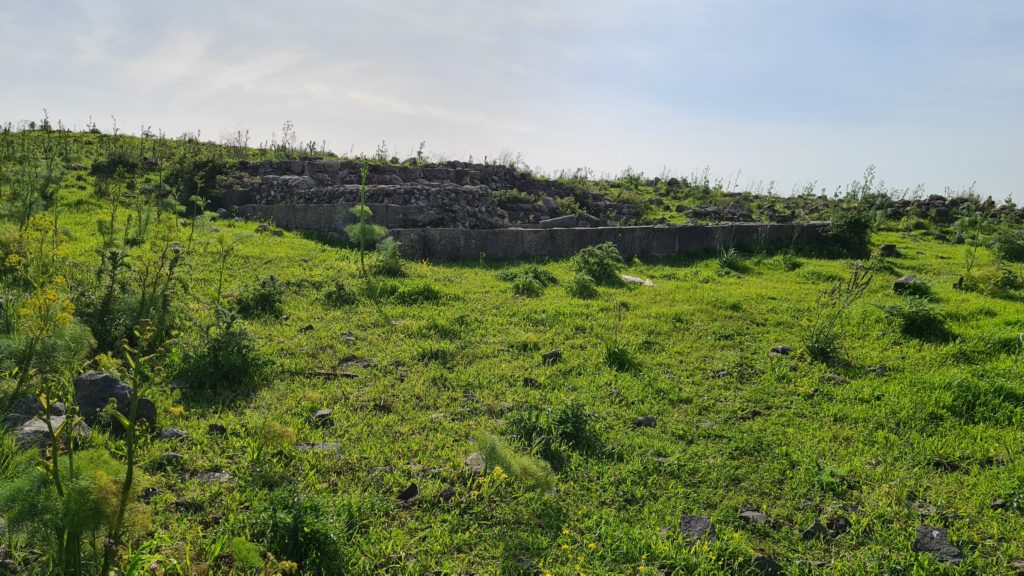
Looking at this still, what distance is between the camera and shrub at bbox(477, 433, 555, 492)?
143 inches

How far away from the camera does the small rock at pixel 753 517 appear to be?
11.6 feet

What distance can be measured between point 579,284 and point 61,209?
929 cm

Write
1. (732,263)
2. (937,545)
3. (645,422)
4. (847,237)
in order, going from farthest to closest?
1. (847,237)
2. (732,263)
3. (645,422)
4. (937,545)

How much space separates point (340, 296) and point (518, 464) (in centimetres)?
443

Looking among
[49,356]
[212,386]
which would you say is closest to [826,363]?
[212,386]

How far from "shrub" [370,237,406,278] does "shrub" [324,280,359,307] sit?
4.01ft

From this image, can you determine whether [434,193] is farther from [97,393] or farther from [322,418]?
[97,393]

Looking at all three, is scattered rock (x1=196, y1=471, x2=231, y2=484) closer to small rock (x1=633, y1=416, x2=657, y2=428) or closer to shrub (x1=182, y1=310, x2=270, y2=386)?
shrub (x1=182, y1=310, x2=270, y2=386)

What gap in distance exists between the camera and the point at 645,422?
184 inches

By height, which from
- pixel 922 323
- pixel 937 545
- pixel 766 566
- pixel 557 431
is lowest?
pixel 766 566

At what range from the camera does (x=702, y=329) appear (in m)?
7.07

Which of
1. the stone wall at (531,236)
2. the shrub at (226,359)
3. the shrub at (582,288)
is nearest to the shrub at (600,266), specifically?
the shrub at (582,288)

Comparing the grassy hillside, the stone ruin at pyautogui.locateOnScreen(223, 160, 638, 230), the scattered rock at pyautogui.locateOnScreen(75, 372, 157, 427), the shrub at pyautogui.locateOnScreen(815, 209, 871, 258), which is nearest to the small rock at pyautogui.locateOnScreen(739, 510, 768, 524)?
the grassy hillside

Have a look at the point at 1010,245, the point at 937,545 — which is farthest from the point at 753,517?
the point at 1010,245
